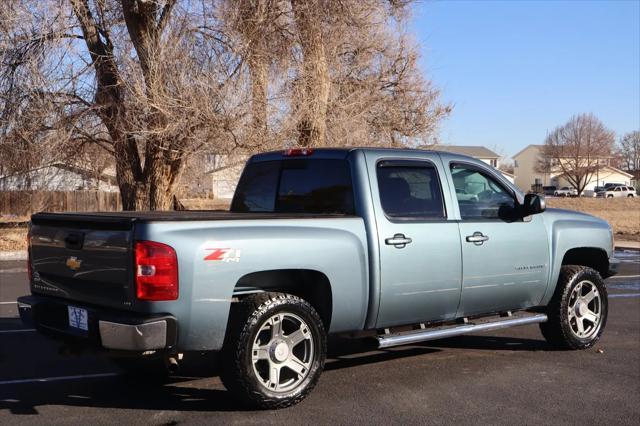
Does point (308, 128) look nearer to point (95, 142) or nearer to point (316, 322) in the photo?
point (95, 142)

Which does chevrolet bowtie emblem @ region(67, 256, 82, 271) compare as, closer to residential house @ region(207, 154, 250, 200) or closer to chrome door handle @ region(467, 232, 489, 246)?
chrome door handle @ region(467, 232, 489, 246)

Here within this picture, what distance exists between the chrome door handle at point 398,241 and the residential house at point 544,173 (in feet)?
273

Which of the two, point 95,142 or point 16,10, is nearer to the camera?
point 16,10

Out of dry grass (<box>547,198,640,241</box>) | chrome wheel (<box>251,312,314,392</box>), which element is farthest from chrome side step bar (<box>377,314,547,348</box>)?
dry grass (<box>547,198,640,241</box>)

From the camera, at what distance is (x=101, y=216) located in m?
5.04

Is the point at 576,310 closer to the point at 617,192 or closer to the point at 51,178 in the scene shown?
the point at 51,178

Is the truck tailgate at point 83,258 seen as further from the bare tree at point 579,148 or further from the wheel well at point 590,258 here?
the bare tree at point 579,148

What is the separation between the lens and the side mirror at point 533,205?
657 cm

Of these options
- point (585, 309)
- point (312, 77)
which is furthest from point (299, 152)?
point (312, 77)

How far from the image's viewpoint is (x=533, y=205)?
6598 mm

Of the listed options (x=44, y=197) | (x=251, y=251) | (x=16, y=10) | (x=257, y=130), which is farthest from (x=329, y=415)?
(x=44, y=197)

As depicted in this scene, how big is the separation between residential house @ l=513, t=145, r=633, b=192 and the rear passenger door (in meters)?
82.8

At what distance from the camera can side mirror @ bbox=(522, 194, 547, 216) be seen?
21.5 ft

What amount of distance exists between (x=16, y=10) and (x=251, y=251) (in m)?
14.4
